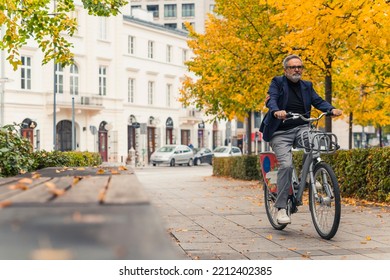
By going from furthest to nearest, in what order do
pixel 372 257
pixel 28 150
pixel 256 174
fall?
pixel 256 174, pixel 28 150, pixel 372 257

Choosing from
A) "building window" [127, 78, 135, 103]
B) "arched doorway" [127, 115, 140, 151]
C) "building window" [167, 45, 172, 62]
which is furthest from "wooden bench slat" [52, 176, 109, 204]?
"building window" [167, 45, 172, 62]

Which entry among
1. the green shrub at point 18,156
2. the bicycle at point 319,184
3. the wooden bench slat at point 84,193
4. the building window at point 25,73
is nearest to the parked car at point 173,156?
the building window at point 25,73

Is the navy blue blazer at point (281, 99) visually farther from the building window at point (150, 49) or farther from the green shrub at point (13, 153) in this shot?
the building window at point (150, 49)

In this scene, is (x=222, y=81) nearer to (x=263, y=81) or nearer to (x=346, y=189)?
(x=263, y=81)

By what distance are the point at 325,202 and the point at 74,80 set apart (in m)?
48.3

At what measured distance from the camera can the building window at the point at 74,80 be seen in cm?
5356

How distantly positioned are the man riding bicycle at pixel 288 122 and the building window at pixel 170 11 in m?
82.7

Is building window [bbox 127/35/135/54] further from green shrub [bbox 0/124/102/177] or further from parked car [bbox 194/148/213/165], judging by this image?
green shrub [bbox 0/124/102/177]

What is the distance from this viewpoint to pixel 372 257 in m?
5.93

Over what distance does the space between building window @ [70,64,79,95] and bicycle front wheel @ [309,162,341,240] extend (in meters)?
47.2

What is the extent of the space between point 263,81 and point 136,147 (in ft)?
144

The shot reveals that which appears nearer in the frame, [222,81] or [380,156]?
[380,156]

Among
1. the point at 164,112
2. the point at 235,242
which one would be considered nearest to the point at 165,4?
the point at 164,112

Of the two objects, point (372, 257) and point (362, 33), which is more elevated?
point (362, 33)
